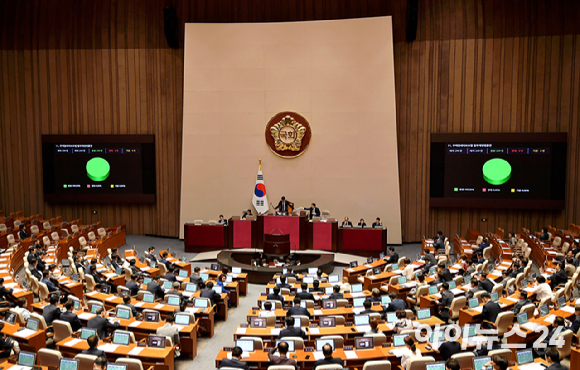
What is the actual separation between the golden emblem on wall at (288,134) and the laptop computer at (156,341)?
12517 mm

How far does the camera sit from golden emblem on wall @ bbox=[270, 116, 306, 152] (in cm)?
1892

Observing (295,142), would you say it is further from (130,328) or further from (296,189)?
(130,328)

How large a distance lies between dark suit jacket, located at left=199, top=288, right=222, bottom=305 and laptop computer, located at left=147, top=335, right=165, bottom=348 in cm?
257

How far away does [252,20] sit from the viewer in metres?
19.6

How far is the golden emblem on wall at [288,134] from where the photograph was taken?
18922mm

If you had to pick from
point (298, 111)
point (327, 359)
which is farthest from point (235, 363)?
point (298, 111)

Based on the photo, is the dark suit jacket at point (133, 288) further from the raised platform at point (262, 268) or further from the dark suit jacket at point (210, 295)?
the raised platform at point (262, 268)

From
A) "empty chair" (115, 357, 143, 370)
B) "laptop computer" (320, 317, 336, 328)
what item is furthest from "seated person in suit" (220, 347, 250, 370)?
"laptop computer" (320, 317, 336, 328)

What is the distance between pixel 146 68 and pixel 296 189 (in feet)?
29.3

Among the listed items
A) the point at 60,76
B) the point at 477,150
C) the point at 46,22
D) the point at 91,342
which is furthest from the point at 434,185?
the point at 46,22

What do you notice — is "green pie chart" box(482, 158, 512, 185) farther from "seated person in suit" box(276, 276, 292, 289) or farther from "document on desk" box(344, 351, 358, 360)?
"document on desk" box(344, 351, 358, 360)

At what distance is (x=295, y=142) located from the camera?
19000mm

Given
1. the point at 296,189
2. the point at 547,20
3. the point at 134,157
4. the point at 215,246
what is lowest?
the point at 215,246

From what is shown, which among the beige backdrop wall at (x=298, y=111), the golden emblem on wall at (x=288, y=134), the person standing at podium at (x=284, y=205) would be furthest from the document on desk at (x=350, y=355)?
the golden emblem on wall at (x=288, y=134)
